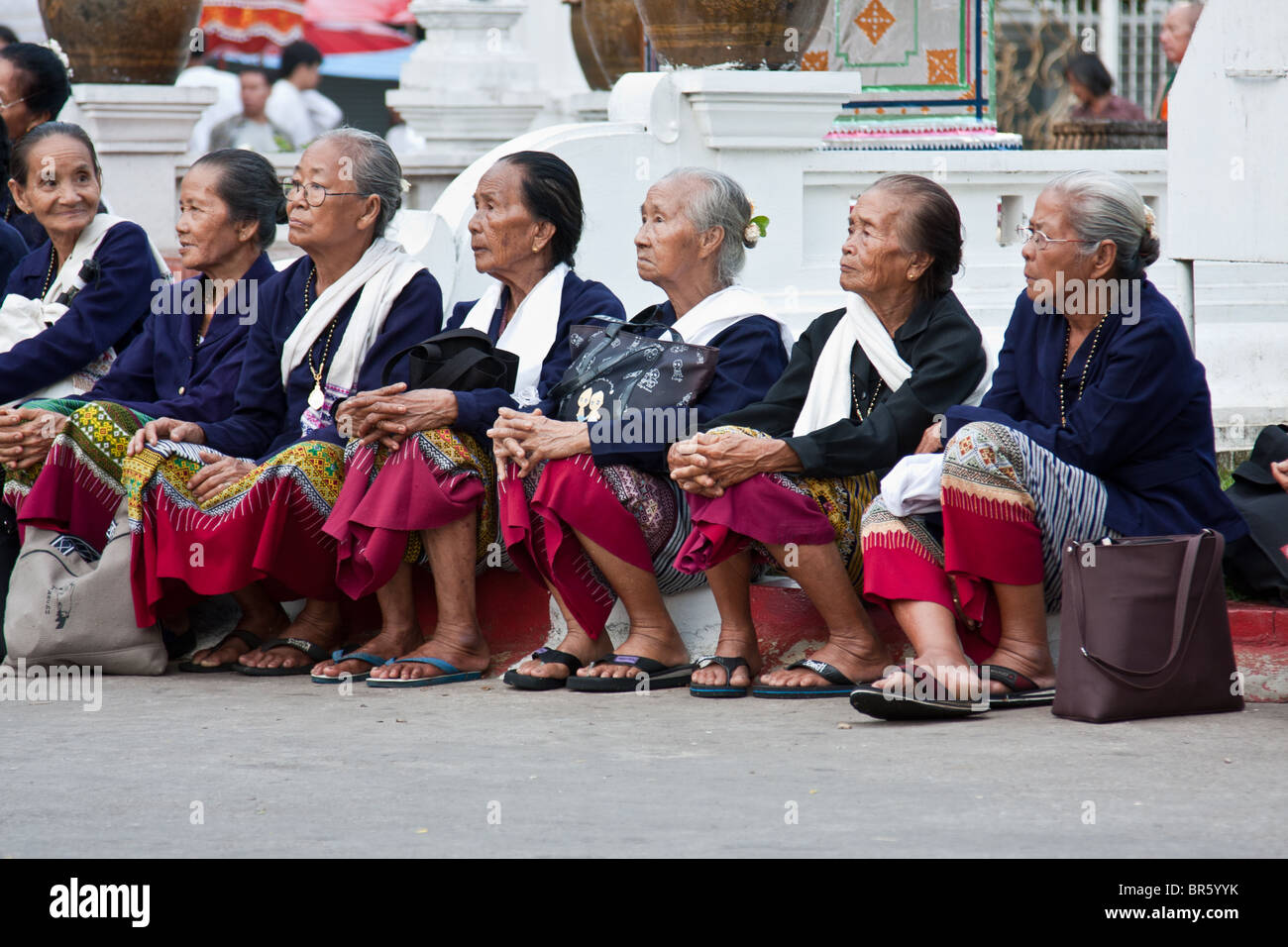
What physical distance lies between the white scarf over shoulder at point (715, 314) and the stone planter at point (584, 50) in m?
6.18

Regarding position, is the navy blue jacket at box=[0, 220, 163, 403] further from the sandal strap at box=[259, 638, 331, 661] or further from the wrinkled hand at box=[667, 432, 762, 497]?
the wrinkled hand at box=[667, 432, 762, 497]

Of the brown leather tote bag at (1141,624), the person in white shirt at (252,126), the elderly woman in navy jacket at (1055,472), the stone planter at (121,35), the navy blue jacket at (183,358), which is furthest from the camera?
the person in white shirt at (252,126)

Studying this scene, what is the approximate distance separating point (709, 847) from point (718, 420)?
189 cm

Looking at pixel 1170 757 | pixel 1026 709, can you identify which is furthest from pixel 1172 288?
pixel 1170 757

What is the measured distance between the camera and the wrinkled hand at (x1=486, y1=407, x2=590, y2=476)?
17.0 ft

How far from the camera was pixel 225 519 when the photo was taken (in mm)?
Result: 5527

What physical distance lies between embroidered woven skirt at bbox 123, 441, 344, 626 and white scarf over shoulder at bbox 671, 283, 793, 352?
1113 millimetres

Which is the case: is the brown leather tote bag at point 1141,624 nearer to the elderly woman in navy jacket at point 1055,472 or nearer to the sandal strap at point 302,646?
the elderly woman in navy jacket at point 1055,472

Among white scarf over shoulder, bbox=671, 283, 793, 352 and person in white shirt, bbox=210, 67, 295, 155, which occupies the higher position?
person in white shirt, bbox=210, 67, 295, 155

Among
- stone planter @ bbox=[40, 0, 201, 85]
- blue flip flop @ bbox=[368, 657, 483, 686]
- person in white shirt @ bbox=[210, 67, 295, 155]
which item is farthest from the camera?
person in white shirt @ bbox=[210, 67, 295, 155]

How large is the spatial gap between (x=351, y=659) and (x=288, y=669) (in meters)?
0.23

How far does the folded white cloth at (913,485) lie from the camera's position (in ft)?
15.8

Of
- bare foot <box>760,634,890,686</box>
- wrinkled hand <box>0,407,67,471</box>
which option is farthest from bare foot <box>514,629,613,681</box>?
wrinkled hand <box>0,407,67,471</box>

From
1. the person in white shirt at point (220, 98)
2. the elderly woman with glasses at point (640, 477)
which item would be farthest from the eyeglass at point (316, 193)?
the person in white shirt at point (220, 98)
